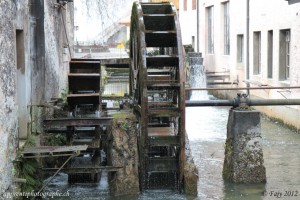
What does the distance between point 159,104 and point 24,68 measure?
7.76 feet

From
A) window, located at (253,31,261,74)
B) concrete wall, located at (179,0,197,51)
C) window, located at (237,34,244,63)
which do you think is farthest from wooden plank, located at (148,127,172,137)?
concrete wall, located at (179,0,197,51)

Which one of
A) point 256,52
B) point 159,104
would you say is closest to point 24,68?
point 159,104

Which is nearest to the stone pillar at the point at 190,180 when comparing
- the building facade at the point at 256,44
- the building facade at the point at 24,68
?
the building facade at the point at 24,68

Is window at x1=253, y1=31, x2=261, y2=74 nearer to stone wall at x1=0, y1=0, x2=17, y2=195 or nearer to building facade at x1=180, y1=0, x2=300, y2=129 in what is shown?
building facade at x1=180, y1=0, x2=300, y2=129

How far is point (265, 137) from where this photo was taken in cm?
1508

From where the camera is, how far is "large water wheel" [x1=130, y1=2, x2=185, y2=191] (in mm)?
9062

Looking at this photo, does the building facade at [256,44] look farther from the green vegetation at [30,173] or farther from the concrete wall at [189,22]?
the green vegetation at [30,173]

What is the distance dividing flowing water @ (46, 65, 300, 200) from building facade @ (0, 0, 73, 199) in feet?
4.59

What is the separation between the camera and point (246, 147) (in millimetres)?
9734

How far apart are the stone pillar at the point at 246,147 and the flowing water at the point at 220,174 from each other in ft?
0.55

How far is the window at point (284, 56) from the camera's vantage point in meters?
17.1

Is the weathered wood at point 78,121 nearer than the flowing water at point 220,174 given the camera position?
No

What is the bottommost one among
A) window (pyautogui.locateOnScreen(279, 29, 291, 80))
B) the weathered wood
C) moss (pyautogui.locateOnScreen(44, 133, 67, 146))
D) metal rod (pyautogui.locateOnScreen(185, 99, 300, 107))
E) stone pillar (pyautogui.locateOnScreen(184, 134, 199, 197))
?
stone pillar (pyautogui.locateOnScreen(184, 134, 199, 197))

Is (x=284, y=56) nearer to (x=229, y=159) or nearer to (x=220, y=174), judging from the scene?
(x=220, y=174)
